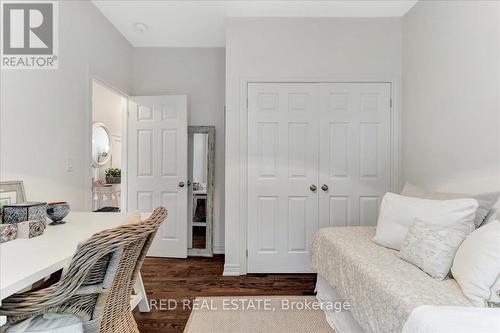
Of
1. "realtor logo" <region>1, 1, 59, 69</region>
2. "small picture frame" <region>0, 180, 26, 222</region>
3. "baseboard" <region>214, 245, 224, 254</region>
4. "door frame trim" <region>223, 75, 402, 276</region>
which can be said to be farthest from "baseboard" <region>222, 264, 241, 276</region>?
"realtor logo" <region>1, 1, 59, 69</region>

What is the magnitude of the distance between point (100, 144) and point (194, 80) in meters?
1.86

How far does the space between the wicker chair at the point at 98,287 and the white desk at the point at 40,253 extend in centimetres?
8

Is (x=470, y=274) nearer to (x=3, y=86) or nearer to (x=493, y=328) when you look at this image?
(x=493, y=328)

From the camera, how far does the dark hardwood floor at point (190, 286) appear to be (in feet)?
6.37

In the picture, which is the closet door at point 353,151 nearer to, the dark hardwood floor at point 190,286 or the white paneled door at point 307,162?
the white paneled door at point 307,162

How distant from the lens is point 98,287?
3.24ft

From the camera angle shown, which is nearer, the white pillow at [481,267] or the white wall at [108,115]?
the white pillow at [481,267]

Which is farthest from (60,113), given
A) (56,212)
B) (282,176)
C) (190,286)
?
(282,176)

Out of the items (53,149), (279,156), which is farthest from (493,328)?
(53,149)

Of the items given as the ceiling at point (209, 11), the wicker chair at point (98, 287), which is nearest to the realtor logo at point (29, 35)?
the ceiling at point (209, 11)

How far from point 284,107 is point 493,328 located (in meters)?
2.26

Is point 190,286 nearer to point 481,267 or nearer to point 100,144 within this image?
point 481,267

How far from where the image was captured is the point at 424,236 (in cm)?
145

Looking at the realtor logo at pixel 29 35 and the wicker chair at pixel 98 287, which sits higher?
the realtor logo at pixel 29 35
